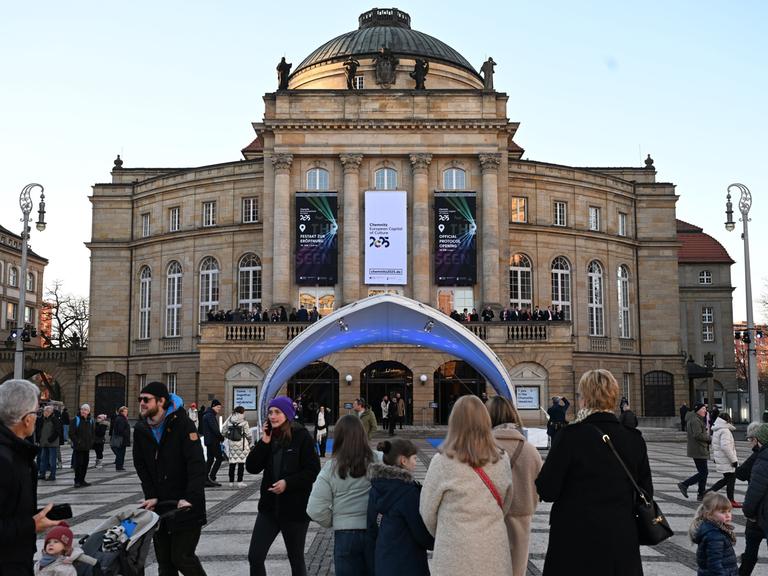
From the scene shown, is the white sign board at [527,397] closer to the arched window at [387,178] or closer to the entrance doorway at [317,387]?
the entrance doorway at [317,387]

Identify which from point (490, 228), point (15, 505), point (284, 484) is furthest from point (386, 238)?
point (15, 505)

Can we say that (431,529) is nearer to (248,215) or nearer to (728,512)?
(728,512)

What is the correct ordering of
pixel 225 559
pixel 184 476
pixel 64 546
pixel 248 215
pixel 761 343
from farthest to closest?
pixel 761 343, pixel 248 215, pixel 225 559, pixel 184 476, pixel 64 546

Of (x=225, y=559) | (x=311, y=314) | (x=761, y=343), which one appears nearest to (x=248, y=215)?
(x=311, y=314)

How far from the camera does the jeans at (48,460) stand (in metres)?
22.7

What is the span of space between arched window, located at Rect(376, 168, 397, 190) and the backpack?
29.5 meters

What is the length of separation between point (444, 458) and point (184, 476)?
2895 mm

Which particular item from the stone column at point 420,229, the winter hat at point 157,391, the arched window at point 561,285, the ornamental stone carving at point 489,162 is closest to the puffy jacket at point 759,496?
the winter hat at point 157,391

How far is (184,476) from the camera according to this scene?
7762mm

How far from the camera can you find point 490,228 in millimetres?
46719

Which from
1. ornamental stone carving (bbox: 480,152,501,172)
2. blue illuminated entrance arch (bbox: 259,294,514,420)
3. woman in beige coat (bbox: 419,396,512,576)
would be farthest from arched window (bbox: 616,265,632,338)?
woman in beige coat (bbox: 419,396,512,576)

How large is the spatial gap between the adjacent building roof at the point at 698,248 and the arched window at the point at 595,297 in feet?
69.9

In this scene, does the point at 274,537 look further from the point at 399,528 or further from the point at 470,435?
the point at 470,435

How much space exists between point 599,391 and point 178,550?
153 inches
